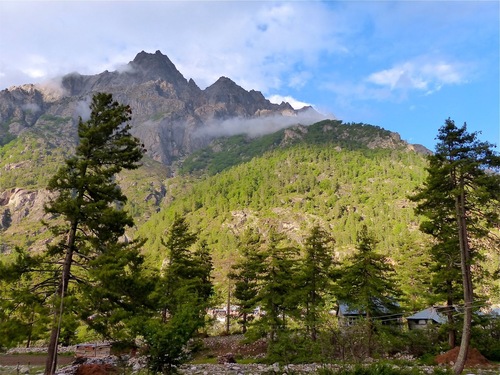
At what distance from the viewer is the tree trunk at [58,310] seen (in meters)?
15.7

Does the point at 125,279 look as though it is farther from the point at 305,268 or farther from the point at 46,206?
the point at 305,268

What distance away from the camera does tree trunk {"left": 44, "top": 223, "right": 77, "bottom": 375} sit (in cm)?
1574

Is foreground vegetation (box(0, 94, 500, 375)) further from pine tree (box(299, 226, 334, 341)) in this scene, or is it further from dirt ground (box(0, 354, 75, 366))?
dirt ground (box(0, 354, 75, 366))

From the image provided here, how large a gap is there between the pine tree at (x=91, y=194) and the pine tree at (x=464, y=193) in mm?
17453

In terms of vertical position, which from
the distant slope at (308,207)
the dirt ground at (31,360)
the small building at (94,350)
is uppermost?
the distant slope at (308,207)

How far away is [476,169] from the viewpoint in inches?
787

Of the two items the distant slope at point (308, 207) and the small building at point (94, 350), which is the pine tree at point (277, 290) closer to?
the small building at point (94, 350)

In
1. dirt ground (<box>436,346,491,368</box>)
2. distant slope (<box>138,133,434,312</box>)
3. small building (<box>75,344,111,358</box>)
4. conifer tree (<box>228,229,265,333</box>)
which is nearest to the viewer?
dirt ground (<box>436,346,491,368</box>)

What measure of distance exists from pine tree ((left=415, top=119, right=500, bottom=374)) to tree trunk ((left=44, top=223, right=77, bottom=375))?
19182mm

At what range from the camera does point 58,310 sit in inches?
624

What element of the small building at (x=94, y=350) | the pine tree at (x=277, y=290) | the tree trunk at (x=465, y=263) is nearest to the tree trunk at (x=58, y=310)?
the small building at (x=94, y=350)

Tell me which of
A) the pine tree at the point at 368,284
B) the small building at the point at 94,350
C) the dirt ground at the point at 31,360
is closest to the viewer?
the dirt ground at the point at 31,360

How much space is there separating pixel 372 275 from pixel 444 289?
5706mm

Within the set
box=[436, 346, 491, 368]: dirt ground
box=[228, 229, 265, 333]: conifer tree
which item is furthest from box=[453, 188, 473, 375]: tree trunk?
box=[228, 229, 265, 333]: conifer tree
